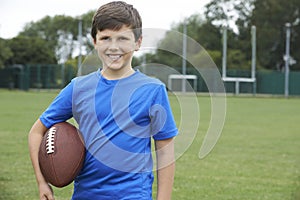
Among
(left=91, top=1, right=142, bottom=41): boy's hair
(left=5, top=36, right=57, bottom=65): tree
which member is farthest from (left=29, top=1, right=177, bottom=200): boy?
(left=5, top=36, right=57, bottom=65): tree

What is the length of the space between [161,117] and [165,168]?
0.77ft

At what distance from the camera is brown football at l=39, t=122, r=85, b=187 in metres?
2.91

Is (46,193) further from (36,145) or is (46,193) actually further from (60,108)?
(60,108)

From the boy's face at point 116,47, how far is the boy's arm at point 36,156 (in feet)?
1.57

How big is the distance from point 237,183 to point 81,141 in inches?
208

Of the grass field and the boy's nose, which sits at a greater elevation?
the boy's nose

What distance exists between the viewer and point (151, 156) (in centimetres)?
291

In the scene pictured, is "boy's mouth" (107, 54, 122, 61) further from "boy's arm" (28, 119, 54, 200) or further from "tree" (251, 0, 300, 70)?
"tree" (251, 0, 300, 70)

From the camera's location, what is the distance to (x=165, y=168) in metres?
2.86

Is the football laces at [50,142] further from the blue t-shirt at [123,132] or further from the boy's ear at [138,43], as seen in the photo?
the boy's ear at [138,43]

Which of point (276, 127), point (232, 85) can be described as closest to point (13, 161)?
point (276, 127)

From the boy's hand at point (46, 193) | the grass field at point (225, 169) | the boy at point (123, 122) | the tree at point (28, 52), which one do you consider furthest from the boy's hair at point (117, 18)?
the tree at point (28, 52)

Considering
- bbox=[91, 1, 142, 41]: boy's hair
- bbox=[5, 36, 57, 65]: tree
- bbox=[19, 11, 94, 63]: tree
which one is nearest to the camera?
bbox=[91, 1, 142, 41]: boy's hair

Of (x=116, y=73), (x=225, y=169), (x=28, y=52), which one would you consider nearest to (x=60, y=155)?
(x=116, y=73)
